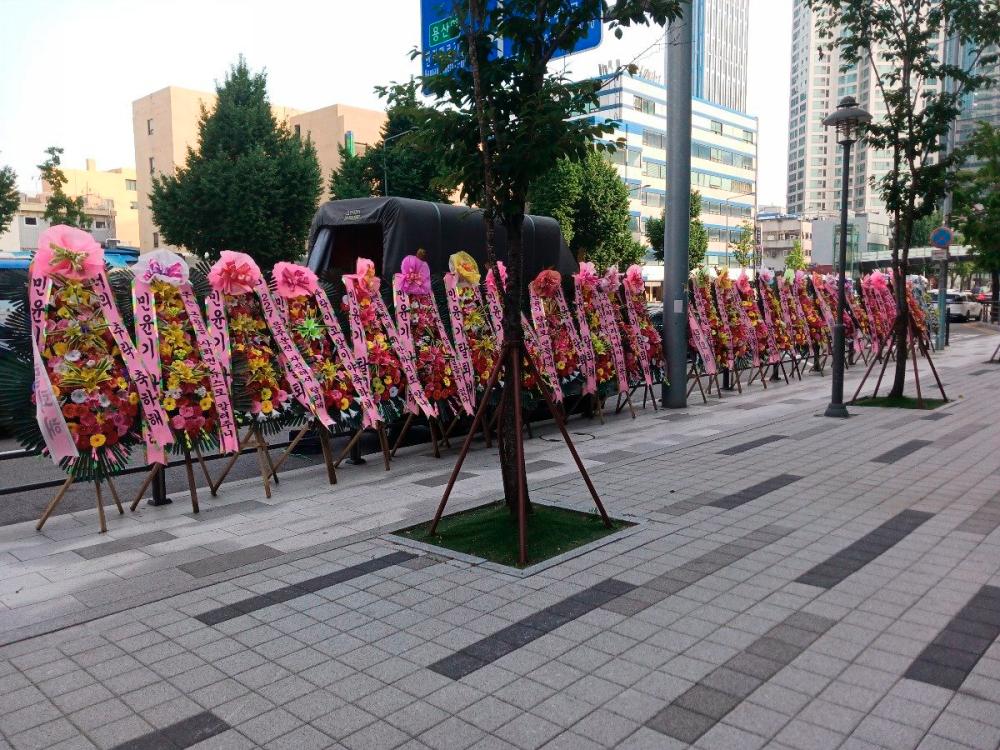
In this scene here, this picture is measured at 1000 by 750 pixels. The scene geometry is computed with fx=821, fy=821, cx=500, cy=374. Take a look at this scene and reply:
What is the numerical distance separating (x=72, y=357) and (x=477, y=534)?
10.8ft

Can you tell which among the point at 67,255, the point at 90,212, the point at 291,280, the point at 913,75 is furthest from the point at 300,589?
the point at 90,212

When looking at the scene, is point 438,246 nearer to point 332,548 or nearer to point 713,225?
point 332,548

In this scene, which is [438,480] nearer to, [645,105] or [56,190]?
[56,190]

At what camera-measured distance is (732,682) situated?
11.9 feet

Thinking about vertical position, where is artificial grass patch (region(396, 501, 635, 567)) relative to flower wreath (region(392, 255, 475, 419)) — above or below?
below

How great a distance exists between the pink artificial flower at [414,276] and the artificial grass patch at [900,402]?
7.50 meters

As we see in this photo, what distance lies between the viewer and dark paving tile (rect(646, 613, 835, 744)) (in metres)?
3.29

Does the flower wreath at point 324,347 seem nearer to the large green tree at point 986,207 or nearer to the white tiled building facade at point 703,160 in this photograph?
the large green tree at point 986,207

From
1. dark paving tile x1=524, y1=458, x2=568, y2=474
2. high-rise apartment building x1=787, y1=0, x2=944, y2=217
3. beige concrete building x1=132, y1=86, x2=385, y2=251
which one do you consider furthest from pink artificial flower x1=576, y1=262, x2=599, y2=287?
high-rise apartment building x1=787, y1=0, x2=944, y2=217

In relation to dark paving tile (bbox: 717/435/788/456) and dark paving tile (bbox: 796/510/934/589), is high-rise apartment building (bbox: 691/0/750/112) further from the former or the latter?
dark paving tile (bbox: 796/510/934/589)

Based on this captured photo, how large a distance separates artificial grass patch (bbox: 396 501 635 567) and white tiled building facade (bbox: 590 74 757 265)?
72.0 meters

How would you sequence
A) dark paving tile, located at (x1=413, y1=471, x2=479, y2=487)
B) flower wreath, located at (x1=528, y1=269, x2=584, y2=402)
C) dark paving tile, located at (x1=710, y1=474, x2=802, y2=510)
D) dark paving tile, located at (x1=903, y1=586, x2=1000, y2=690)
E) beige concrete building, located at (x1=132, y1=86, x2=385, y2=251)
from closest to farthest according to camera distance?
dark paving tile, located at (x1=903, y1=586, x2=1000, y2=690), dark paving tile, located at (x1=710, y1=474, x2=802, y2=510), dark paving tile, located at (x1=413, y1=471, x2=479, y2=487), flower wreath, located at (x1=528, y1=269, x2=584, y2=402), beige concrete building, located at (x1=132, y1=86, x2=385, y2=251)

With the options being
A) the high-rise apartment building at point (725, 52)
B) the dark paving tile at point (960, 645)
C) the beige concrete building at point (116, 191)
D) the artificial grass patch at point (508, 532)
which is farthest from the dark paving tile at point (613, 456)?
the high-rise apartment building at point (725, 52)

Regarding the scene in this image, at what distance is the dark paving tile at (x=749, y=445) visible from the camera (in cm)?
903
